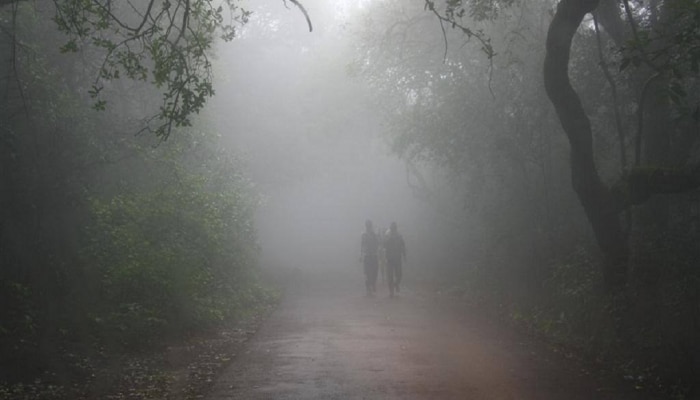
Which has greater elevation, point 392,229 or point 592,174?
point 392,229

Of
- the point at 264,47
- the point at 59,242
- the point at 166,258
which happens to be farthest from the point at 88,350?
the point at 264,47

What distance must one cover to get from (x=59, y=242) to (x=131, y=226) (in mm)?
2698

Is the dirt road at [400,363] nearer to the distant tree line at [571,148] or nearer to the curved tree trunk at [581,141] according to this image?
the distant tree line at [571,148]

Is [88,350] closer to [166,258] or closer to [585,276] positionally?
[166,258]

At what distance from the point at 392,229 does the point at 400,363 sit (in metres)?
11.2

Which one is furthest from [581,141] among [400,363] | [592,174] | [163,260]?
[163,260]

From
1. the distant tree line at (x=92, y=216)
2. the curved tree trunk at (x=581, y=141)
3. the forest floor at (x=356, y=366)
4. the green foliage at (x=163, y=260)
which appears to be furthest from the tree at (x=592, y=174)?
the green foliage at (x=163, y=260)

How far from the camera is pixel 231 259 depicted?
18.8 metres

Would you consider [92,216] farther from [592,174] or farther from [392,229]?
[592,174]

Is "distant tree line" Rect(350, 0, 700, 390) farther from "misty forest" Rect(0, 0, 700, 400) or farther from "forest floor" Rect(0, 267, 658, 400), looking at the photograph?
"forest floor" Rect(0, 267, 658, 400)

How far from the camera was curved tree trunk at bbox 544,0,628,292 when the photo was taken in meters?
10.2

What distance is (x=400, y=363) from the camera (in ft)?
32.6

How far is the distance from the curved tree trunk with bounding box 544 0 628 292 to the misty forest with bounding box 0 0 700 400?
0.10 ft

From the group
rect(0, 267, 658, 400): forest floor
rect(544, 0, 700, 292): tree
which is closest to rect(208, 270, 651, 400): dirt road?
rect(0, 267, 658, 400): forest floor
